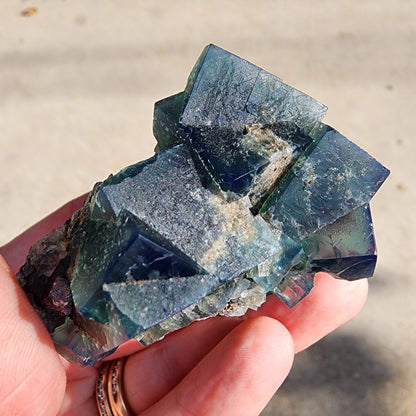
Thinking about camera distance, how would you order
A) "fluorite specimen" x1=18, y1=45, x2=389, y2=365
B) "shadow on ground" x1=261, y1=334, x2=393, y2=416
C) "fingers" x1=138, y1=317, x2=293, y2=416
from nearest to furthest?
1. "fluorite specimen" x1=18, y1=45, x2=389, y2=365
2. "fingers" x1=138, y1=317, x2=293, y2=416
3. "shadow on ground" x1=261, y1=334, x2=393, y2=416

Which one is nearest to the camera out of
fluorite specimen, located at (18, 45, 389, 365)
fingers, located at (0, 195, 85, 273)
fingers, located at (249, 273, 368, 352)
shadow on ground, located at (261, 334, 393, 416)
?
fluorite specimen, located at (18, 45, 389, 365)

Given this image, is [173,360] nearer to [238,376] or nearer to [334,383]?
[238,376]

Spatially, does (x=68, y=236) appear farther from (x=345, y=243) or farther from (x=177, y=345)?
(x=345, y=243)

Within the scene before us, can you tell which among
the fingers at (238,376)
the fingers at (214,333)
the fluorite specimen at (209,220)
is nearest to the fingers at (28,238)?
the fluorite specimen at (209,220)

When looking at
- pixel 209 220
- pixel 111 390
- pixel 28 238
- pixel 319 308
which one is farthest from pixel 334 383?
pixel 28 238

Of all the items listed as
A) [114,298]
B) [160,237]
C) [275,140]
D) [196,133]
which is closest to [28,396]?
[114,298]

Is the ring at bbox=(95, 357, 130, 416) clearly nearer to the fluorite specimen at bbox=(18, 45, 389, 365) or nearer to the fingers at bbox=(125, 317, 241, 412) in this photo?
the fingers at bbox=(125, 317, 241, 412)

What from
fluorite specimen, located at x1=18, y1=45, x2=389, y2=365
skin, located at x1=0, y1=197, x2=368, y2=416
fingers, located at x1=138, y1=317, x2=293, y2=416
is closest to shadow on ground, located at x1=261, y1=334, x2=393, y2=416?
skin, located at x1=0, y1=197, x2=368, y2=416
